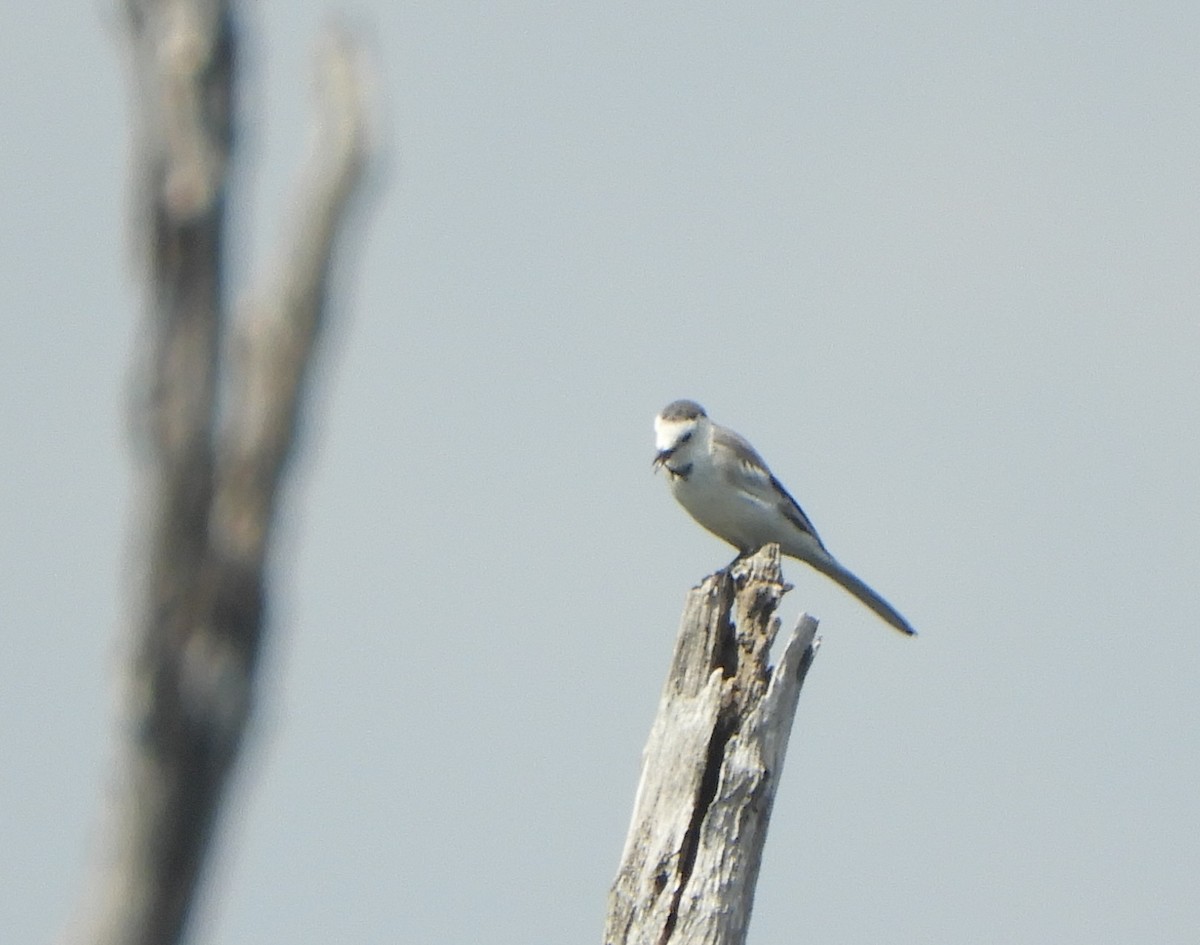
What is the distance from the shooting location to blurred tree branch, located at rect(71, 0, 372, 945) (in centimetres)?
278

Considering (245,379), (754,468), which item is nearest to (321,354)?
(245,379)

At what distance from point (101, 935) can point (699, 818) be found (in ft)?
17.8

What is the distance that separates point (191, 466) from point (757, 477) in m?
12.2

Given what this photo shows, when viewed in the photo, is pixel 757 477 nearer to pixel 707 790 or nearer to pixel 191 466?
pixel 707 790

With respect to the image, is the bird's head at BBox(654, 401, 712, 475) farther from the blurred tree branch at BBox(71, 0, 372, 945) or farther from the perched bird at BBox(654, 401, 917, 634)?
the blurred tree branch at BBox(71, 0, 372, 945)

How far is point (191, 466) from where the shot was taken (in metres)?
2.86

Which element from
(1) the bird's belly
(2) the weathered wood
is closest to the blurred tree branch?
(2) the weathered wood

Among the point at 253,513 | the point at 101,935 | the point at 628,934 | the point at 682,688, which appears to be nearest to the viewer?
the point at 101,935

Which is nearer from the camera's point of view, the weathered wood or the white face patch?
the weathered wood

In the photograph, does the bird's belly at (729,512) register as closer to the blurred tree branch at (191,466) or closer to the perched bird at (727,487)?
the perched bird at (727,487)

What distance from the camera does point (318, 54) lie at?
135 inches

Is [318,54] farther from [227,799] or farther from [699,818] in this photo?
[699,818]

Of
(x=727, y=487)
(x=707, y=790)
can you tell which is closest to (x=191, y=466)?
(x=707, y=790)

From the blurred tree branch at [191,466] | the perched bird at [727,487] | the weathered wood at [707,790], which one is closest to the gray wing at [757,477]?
the perched bird at [727,487]
